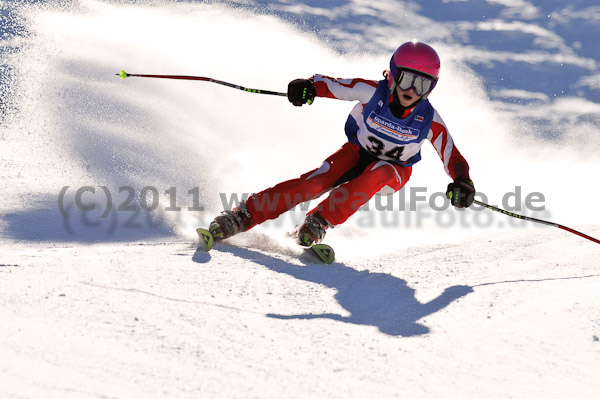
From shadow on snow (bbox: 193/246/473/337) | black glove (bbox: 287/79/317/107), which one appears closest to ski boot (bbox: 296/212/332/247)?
shadow on snow (bbox: 193/246/473/337)

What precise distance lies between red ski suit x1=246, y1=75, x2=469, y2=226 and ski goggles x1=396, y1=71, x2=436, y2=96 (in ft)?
0.60

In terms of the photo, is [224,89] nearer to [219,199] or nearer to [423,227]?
[219,199]

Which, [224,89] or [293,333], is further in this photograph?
[224,89]

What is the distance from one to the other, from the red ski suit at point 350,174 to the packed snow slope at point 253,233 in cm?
30

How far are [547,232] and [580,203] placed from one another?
Answer: 69.2 inches

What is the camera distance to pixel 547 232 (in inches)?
164

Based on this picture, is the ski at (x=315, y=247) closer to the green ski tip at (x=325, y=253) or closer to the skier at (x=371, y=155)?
the green ski tip at (x=325, y=253)

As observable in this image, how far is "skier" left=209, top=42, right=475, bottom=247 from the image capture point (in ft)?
11.9

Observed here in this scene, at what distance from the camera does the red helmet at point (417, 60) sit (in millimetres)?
3576

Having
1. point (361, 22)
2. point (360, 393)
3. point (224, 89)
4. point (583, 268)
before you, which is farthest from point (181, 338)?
point (361, 22)

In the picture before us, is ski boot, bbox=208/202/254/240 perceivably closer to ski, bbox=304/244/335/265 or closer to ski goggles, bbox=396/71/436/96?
ski, bbox=304/244/335/265

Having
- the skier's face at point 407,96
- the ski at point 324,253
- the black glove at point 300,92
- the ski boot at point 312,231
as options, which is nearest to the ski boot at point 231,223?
the ski boot at point 312,231

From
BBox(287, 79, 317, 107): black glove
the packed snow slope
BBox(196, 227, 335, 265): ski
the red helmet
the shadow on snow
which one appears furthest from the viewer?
BBox(287, 79, 317, 107): black glove

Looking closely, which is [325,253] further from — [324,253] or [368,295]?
[368,295]
